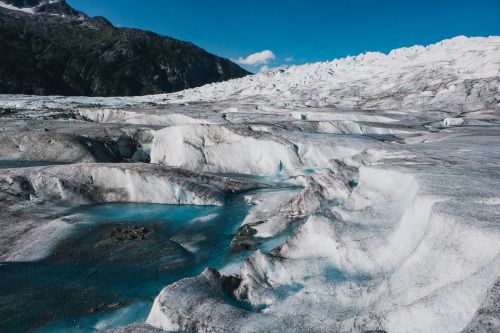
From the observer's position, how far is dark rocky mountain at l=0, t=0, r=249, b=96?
84250mm

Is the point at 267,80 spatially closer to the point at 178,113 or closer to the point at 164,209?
the point at 178,113

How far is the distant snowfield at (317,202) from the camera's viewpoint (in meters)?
4.13

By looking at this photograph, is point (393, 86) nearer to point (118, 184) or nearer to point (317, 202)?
point (317, 202)

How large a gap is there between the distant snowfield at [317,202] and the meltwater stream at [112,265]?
84 centimetres

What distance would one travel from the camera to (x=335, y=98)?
3616 cm

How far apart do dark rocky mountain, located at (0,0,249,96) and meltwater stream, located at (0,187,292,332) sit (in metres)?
92.1

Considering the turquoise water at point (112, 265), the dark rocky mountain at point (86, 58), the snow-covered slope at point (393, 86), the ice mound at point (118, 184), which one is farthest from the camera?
the dark rocky mountain at point (86, 58)

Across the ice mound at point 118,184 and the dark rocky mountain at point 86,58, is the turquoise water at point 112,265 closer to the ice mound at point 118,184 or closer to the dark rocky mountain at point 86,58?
the ice mound at point 118,184

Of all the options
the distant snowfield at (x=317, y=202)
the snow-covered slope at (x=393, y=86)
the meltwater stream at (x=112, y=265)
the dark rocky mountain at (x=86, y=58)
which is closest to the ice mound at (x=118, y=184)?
the distant snowfield at (x=317, y=202)

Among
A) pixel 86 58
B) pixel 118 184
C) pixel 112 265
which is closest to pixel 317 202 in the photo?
pixel 112 265

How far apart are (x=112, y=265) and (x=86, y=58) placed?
108m

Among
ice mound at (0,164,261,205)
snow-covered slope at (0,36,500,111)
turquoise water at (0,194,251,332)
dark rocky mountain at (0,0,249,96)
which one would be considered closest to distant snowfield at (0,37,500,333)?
ice mound at (0,164,261,205)

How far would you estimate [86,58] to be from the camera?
3787 inches

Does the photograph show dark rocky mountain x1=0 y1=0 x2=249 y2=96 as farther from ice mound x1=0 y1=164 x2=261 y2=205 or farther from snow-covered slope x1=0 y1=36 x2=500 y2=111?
ice mound x1=0 y1=164 x2=261 y2=205
